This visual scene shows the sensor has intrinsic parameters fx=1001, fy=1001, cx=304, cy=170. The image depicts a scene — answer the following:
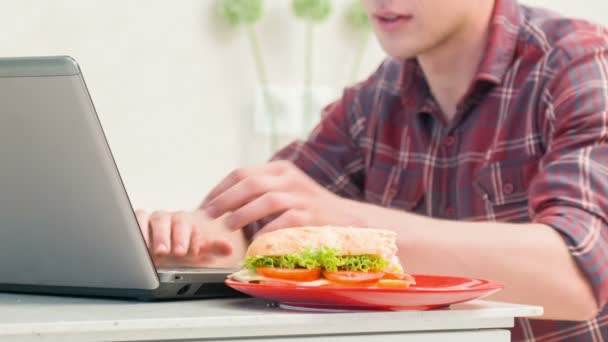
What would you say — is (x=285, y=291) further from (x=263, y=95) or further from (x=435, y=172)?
A: (x=263, y=95)

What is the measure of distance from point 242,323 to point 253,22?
5.79 ft

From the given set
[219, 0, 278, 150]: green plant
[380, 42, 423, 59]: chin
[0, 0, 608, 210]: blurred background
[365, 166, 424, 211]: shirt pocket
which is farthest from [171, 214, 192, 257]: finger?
[219, 0, 278, 150]: green plant

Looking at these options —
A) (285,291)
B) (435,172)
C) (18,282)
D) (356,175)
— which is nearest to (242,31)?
(356,175)

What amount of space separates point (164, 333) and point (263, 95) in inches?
70.5

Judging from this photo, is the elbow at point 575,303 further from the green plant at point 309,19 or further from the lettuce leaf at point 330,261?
the green plant at point 309,19

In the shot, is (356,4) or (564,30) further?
(356,4)

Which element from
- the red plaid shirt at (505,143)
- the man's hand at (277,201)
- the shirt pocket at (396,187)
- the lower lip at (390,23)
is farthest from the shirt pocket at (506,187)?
the man's hand at (277,201)

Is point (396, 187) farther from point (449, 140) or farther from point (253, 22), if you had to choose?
point (253, 22)

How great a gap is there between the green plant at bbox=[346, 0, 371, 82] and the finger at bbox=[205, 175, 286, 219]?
1.50 m

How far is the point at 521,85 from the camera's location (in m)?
1.58

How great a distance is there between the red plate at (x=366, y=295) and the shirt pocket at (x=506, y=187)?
78cm

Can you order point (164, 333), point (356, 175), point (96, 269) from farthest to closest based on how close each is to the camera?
1. point (356, 175)
2. point (96, 269)
3. point (164, 333)

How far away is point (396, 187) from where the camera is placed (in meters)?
1.74

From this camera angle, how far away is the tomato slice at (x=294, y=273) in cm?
80
